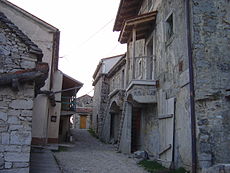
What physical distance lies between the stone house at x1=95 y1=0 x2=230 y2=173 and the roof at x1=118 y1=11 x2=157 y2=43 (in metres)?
0.06

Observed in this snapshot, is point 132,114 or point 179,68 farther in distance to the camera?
point 132,114

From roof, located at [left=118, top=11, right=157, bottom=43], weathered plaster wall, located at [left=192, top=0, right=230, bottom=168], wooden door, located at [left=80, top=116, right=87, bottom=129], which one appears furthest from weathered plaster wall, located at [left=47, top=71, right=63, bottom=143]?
wooden door, located at [left=80, top=116, right=87, bottom=129]

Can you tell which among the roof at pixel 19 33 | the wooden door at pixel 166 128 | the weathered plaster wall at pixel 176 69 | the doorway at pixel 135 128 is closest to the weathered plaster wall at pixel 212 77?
the weathered plaster wall at pixel 176 69

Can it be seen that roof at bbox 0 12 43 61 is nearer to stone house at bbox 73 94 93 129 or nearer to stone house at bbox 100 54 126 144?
stone house at bbox 100 54 126 144

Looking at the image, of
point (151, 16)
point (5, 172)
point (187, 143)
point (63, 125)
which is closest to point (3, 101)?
point (5, 172)

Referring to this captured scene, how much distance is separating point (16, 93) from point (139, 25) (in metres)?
6.49

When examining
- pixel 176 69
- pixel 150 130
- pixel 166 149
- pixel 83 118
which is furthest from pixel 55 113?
pixel 83 118

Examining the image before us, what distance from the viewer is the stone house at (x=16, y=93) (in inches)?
222

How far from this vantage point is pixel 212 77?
674cm

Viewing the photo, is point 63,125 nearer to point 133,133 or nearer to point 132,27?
point 133,133

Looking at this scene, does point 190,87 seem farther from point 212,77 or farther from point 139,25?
point 139,25

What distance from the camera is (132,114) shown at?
12594 millimetres

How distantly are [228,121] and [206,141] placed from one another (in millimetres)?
740

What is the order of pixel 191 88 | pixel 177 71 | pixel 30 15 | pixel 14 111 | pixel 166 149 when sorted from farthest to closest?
pixel 30 15
pixel 166 149
pixel 177 71
pixel 191 88
pixel 14 111
